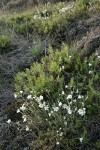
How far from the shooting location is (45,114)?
3.91 meters

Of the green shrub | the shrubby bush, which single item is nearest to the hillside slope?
the green shrub

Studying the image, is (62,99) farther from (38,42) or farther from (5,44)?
(5,44)

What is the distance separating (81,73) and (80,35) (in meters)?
1.58

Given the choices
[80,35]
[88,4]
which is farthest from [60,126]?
[88,4]

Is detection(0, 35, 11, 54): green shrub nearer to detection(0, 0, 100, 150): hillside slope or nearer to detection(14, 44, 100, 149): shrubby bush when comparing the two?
detection(0, 0, 100, 150): hillside slope

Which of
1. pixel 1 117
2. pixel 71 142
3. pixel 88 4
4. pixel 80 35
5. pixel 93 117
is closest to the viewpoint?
pixel 71 142

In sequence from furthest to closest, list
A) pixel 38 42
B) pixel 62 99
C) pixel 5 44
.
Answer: pixel 5 44, pixel 38 42, pixel 62 99

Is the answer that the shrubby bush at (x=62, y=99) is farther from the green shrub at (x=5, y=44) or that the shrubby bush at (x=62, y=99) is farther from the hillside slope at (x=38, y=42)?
the green shrub at (x=5, y=44)

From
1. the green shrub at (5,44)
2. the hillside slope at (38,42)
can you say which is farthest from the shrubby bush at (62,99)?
the green shrub at (5,44)

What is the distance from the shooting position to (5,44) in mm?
6418

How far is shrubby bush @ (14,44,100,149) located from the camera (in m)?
3.65

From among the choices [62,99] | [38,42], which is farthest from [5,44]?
[62,99]

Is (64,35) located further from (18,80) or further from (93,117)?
(93,117)

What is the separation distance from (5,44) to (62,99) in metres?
2.75
